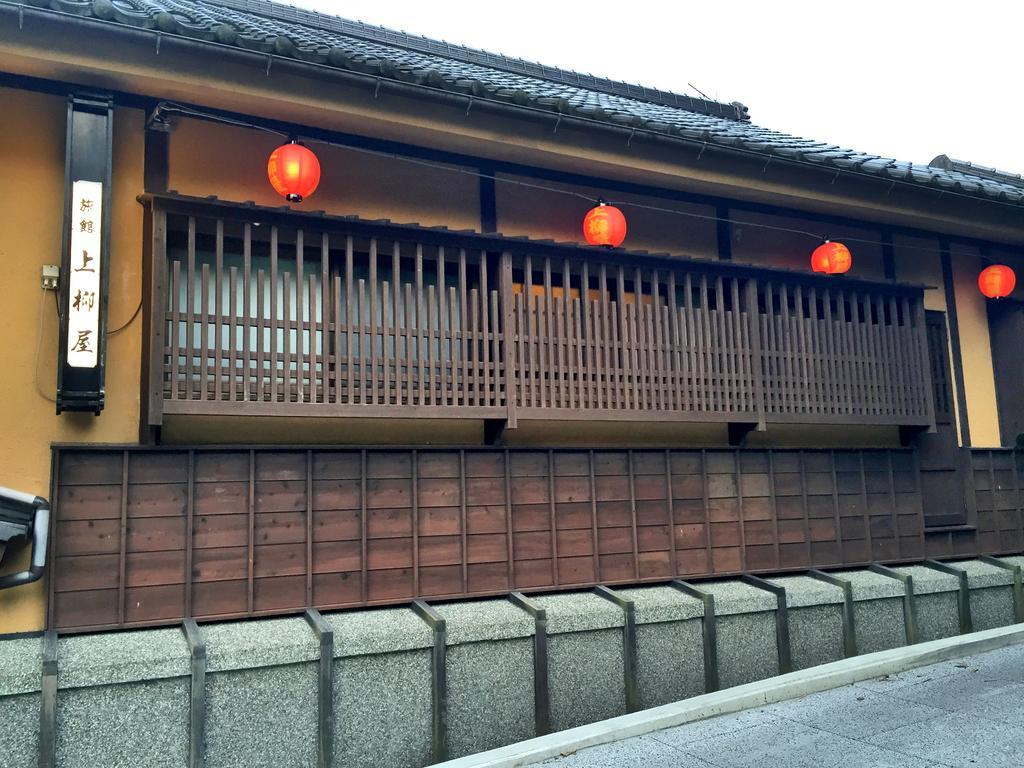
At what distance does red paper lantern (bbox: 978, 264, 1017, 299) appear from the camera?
10242 mm

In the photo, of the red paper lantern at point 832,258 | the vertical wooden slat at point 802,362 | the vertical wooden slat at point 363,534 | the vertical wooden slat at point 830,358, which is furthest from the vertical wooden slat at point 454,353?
the red paper lantern at point 832,258

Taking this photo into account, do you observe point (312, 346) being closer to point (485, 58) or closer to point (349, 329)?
point (349, 329)

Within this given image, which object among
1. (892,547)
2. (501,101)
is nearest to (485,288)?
(501,101)

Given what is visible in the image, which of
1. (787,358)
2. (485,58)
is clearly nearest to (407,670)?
(787,358)

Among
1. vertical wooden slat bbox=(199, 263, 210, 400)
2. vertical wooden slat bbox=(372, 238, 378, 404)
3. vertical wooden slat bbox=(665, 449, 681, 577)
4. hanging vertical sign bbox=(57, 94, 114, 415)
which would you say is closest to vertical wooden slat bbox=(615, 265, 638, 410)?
vertical wooden slat bbox=(665, 449, 681, 577)

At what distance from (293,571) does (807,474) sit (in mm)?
5600

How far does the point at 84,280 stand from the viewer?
5691 mm

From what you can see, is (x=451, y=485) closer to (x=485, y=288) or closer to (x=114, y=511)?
(x=485, y=288)

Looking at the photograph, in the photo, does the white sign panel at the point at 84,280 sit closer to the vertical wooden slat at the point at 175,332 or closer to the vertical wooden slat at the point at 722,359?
the vertical wooden slat at the point at 175,332

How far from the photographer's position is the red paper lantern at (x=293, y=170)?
628cm

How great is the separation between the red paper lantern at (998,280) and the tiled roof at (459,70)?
3.31ft

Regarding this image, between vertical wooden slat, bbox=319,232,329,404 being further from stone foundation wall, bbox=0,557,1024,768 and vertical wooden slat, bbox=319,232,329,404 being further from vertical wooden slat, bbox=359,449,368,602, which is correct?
stone foundation wall, bbox=0,557,1024,768

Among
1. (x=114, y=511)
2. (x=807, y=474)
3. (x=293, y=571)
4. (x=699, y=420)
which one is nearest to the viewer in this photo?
(x=114, y=511)

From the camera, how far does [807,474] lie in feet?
28.8
